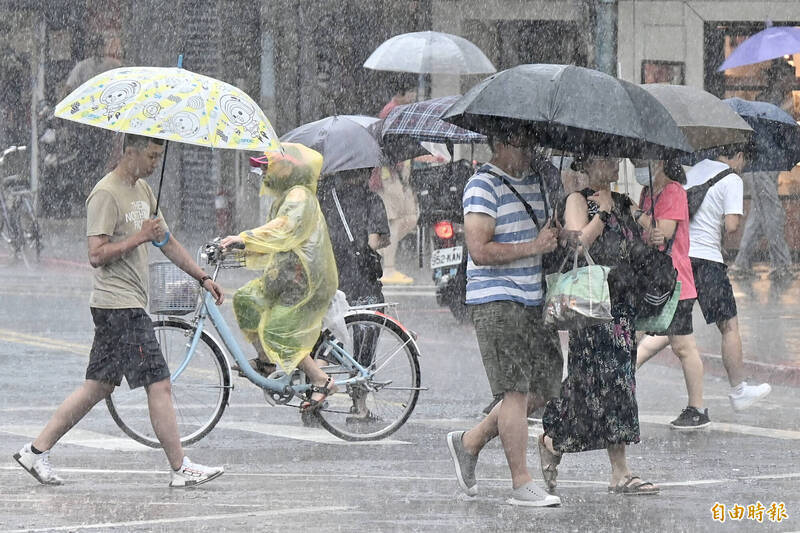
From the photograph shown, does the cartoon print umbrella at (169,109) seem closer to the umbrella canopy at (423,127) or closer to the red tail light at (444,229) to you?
the umbrella canopy at (423,127)

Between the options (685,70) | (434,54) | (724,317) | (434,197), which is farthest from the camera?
(685,70)

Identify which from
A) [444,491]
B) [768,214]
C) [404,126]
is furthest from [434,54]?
[444,491]

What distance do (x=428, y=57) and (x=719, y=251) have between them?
317 inches

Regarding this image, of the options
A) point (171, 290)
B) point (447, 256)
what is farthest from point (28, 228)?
point (171, 290)

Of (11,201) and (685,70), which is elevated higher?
(685,70)

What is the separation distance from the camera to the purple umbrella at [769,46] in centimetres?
1602

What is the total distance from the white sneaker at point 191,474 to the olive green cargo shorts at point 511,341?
4.72ft

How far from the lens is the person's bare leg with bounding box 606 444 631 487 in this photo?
7723 mm

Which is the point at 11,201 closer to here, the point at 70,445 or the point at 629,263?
the point at 70,445

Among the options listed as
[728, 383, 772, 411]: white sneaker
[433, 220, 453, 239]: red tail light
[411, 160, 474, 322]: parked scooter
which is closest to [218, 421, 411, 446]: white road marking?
[728, 383, 772, 411]: white sneaker

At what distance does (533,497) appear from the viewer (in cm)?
730

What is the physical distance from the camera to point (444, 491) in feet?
25.4

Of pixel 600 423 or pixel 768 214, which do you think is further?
pixel 768 214

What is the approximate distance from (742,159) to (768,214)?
7903 millimetres
